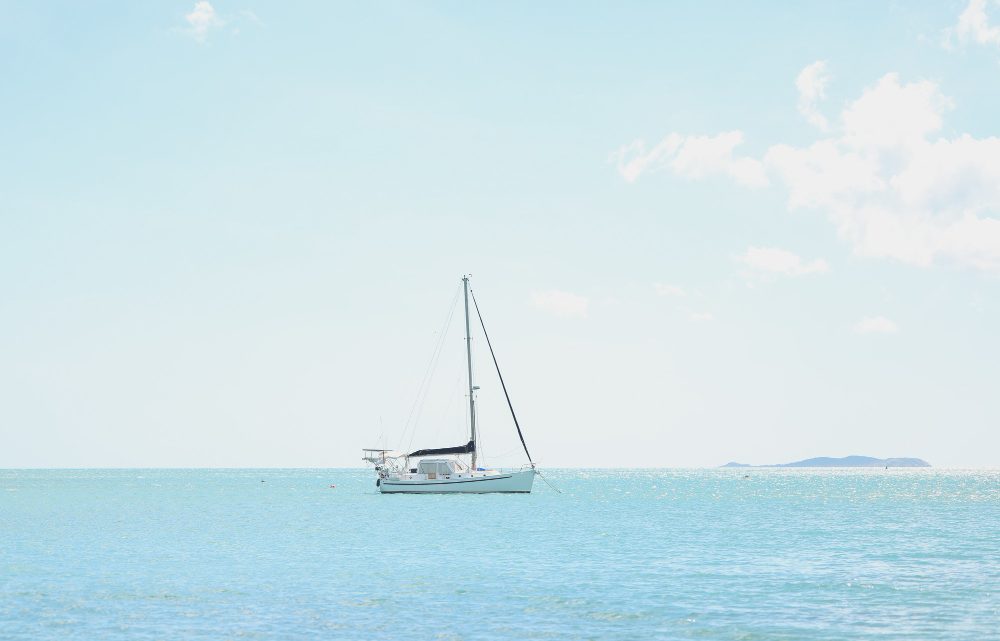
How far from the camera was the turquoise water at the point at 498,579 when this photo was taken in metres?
27.0

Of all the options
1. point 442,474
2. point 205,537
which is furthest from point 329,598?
point 442,474

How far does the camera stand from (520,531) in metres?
58.7

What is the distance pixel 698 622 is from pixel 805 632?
9.68ft

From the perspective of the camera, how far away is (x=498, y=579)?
3669 cm

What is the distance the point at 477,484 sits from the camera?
9275 cm

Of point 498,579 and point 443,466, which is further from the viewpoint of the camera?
point 443,466

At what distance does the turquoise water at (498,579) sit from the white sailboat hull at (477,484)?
22513 millimetres

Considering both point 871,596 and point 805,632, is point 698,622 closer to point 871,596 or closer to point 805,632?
point 805,632

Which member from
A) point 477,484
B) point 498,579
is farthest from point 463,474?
point 498,579

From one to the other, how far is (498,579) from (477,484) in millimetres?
56406

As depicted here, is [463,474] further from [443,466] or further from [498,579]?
[498,579]

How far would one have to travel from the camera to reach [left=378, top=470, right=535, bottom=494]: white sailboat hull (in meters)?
92.6

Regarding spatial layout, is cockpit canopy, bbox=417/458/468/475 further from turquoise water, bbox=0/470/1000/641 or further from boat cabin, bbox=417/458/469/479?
turquoise water, bbox=0/470/1000/641

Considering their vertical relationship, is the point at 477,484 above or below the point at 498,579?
above
